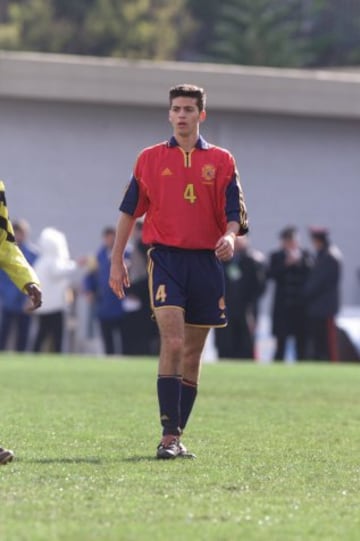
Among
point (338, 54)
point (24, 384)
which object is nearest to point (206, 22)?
point (338, 54)

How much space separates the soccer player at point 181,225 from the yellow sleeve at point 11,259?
2.82 ft

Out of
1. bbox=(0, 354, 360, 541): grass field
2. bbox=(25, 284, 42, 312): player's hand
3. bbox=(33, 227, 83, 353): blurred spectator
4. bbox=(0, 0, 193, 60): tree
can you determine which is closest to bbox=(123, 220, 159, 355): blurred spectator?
bbox=(33, 227, 83, 353): blurred spectator

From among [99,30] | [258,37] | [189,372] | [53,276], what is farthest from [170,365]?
[258,37]

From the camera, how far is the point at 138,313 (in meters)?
24.5

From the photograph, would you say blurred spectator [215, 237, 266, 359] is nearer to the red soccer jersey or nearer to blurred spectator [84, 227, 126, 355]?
blurred spectator [84, 227, 126, 355]

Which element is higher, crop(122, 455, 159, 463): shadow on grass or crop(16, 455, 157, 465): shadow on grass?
crop(122, 455, 159, 463): shadow on grass

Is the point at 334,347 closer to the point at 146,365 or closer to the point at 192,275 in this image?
the point at 146,365

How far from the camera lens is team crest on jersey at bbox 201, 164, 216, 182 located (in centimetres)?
947

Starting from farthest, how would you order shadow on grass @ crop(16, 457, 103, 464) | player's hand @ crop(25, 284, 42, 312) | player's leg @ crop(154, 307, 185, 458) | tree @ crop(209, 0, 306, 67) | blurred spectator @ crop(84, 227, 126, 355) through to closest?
tree @ crop(209, 0, 306, 67), blurred spectator @ crop(84, 227, 126, 355), player's leg @ crop(154, 307, 185, 458), shadow on grass @ crop(16, 457, 103, 464), player's hand @ crop(25, 284, 42, 312)

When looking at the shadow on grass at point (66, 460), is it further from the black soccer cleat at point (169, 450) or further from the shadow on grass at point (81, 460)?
the black soccer cleat at point (169, 450)

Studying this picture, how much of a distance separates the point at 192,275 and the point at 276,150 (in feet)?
75.6

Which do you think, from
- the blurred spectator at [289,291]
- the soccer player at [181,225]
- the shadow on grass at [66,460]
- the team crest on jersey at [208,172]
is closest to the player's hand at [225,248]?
the soccer player at [181,225]

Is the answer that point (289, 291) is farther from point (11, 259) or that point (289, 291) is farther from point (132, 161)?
point (11, 259)

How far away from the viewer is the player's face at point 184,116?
9.45 metres
